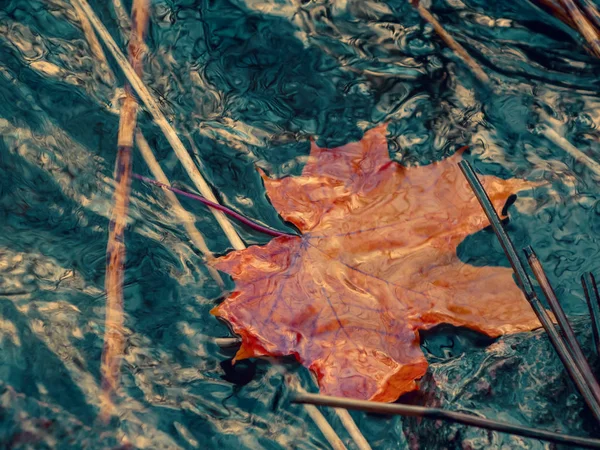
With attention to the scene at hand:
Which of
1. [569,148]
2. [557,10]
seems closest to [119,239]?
[569,148]

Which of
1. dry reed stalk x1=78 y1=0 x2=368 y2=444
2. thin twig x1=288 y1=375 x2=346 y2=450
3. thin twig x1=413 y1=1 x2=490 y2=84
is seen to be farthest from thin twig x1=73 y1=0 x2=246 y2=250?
thin twig x1=413 y1=1 x2=490 y2=84

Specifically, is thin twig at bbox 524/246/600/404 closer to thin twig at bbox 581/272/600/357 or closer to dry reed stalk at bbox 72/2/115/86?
thin twig at bbox 581/272/600/357

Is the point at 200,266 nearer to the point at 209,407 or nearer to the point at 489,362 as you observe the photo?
the point at 209,407

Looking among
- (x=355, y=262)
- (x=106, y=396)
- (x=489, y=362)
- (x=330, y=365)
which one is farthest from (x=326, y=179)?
(x=106, y=396)

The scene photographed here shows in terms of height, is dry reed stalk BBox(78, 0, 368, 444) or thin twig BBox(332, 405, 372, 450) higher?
dry reed stalk BBox(78, 0, 368, 444)

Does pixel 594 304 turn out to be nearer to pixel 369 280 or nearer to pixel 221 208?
pixel 369 280
